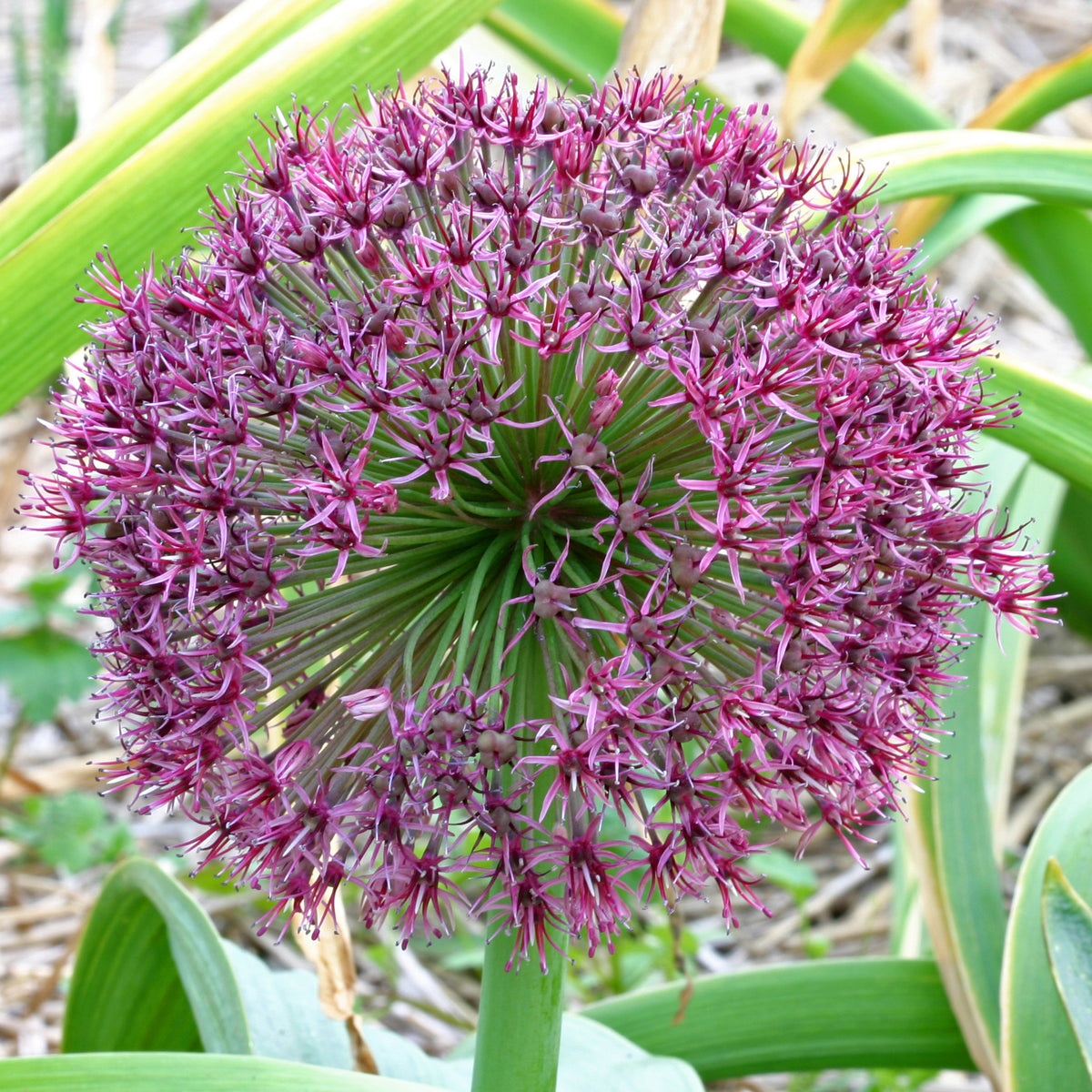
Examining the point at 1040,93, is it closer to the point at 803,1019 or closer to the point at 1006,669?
the point at 1006,669

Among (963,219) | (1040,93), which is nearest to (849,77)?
(1040,93)

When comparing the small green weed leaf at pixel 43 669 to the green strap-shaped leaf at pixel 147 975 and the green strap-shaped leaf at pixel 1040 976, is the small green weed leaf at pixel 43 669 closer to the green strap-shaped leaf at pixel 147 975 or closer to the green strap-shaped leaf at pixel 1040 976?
the green strap-shaped leaf at pixel 147 975

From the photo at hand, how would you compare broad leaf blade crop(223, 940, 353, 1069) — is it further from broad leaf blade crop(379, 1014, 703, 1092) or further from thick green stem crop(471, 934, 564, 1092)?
thick green stem crop(471, 934, 564, 1092)

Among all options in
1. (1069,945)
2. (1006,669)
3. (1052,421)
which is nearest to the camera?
(1069,945)

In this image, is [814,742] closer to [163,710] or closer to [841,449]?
[841,449]

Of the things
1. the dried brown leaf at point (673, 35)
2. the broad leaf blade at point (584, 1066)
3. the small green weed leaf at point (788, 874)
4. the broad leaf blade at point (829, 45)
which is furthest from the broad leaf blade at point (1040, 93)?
the broad leaf blade at point (584, 1066)

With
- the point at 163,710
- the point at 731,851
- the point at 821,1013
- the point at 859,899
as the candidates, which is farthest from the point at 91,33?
the point at 859,899
